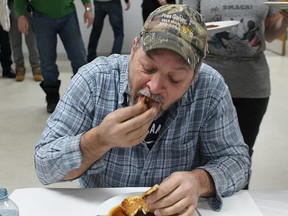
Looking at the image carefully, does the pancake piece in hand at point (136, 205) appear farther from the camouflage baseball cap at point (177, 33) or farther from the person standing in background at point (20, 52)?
the person standing in background at point (20, 52)

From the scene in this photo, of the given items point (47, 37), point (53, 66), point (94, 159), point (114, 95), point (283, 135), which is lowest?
point (283, 135)

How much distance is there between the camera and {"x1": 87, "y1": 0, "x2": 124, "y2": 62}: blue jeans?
500cm

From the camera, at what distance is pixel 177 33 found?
1.07m

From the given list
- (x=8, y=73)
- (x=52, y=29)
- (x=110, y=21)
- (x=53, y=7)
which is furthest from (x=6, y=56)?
(x=53, y=7)

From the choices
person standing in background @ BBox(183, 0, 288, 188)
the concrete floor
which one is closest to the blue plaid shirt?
person standing in background @ BBox(183, 0, 288, 188)

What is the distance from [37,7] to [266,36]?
2162mm

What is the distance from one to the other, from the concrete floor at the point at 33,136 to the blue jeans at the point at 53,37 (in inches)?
20.3

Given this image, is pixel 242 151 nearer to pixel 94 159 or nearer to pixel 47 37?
pixel 94 159

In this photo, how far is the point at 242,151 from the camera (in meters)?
1.33

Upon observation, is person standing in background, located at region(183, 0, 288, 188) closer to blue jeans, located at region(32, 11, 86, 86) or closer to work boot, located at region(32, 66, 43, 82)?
blue jeans, located at region(32, 11, 86, 86)

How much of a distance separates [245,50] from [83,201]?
105 centimetres

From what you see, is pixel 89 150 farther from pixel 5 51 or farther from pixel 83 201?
pixel 5 51

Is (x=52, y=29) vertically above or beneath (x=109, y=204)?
beneath

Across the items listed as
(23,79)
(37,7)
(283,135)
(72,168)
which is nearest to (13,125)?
(37,7)
